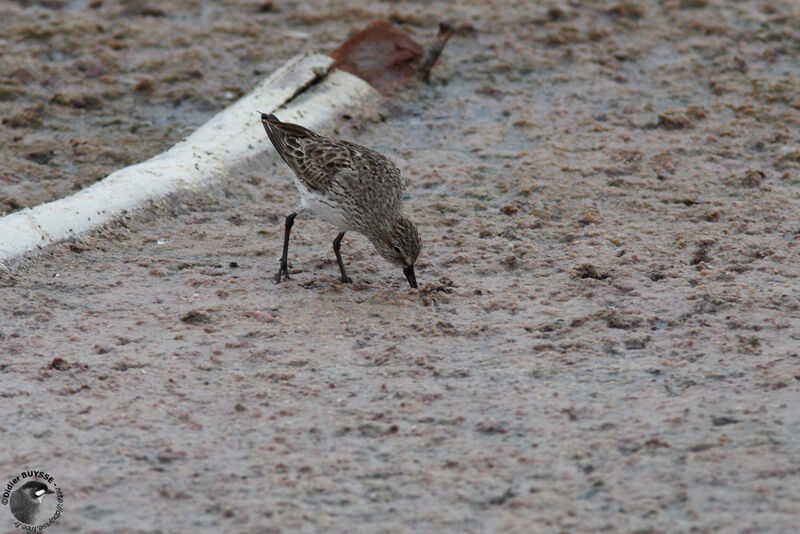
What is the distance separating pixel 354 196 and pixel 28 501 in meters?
2.74

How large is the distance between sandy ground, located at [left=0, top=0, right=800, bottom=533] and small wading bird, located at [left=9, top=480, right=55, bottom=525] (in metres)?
0.12

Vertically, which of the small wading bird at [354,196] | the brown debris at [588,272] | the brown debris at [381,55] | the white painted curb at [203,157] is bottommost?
the white painted curb at [203,157]

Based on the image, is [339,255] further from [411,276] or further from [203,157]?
[203,157]

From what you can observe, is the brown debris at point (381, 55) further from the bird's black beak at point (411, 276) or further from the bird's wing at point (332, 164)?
the bird's black beak at point (411, 276)

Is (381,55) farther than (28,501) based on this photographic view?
Yes

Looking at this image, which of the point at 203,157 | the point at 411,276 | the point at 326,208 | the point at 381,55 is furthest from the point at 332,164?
the point at 381,55

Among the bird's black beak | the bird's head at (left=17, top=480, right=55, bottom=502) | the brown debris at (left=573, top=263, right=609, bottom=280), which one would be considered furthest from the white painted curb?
the brown debris at (left=573, top=263, right=609, bottom=280)

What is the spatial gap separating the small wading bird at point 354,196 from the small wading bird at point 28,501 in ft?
7.53

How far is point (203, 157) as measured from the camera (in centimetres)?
732

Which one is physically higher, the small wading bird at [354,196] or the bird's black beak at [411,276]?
the small wading bird at [354,196]

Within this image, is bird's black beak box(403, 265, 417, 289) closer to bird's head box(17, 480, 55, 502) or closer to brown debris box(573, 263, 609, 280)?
brown debris box(573, 263, 609, 280)

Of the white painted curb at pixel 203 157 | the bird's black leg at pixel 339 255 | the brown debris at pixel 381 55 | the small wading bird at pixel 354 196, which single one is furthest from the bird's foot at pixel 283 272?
the brown debris at pixel 381 55

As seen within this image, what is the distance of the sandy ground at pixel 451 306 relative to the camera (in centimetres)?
399

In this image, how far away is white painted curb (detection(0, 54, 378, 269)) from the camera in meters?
6.21
